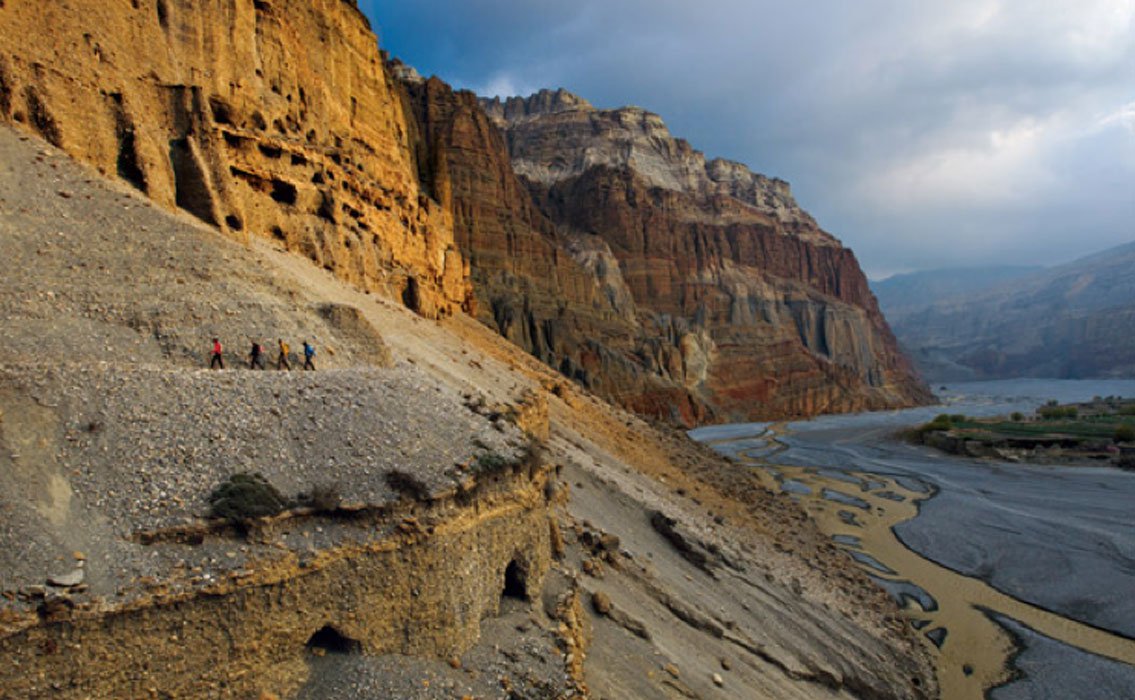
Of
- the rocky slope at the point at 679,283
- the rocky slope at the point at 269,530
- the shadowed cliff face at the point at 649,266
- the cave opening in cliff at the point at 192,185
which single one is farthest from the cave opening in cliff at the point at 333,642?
the rocky slope at the point at 679,283

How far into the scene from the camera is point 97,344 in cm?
909

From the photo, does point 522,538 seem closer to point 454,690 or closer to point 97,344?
point 454,690

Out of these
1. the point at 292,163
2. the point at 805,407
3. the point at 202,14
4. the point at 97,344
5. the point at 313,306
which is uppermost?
the point at 202,14

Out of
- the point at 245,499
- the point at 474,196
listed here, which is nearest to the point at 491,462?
the point at 245,499

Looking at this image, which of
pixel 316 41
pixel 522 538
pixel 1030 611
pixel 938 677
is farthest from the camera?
pixel 316 41

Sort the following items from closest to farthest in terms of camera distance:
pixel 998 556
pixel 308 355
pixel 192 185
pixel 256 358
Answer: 1. pixel 256 358
2. pixel 308 355
3. pixel 192 185
4. pixel 998 556

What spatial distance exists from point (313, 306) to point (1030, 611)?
83.6 ft

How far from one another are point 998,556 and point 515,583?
86.8ft

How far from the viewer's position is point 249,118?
27.0 m

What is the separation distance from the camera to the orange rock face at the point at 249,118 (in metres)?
14.9

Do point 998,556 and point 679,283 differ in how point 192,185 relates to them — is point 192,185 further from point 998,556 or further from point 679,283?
point 679,283

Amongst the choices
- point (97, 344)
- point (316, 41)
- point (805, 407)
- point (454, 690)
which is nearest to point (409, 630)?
point (454, 690)

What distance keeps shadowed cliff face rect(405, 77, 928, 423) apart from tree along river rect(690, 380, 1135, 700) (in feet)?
123

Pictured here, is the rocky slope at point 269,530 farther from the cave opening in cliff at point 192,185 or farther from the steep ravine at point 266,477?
the cave opening in cliff at point 192,185
